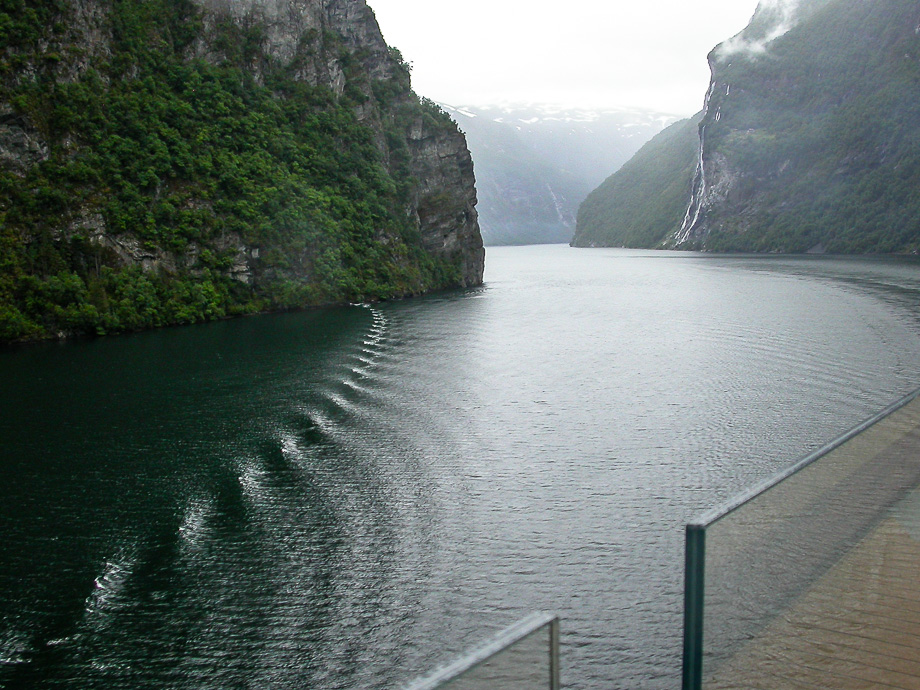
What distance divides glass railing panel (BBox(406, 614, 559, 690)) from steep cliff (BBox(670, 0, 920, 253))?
450 ft

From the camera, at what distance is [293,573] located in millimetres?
12203

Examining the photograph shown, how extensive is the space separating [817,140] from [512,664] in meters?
169

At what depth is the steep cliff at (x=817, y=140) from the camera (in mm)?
135000

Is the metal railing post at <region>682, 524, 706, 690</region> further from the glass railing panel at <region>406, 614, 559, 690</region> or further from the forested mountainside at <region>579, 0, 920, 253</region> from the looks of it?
the forested mountainside at <region>579, 0, 920, 253</region>

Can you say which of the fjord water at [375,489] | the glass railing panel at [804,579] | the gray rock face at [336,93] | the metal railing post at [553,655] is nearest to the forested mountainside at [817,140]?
the gray rock face at [336,93]

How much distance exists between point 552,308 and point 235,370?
26.4m

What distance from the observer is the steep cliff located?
443 feet

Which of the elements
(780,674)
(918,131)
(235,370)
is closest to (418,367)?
(235,370)

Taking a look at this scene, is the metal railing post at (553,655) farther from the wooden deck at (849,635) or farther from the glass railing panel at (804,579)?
the wooden deck at (849,635)

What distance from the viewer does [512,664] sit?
2.95 meters

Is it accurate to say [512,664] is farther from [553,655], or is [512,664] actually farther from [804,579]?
[804,579]

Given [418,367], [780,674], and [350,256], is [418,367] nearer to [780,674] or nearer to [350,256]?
[780,674]

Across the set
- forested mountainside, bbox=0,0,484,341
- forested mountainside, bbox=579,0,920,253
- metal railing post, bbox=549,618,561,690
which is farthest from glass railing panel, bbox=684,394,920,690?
forested mountainside, bbox=579,0,920,253

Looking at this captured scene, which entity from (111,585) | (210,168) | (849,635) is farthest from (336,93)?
(849,635)
